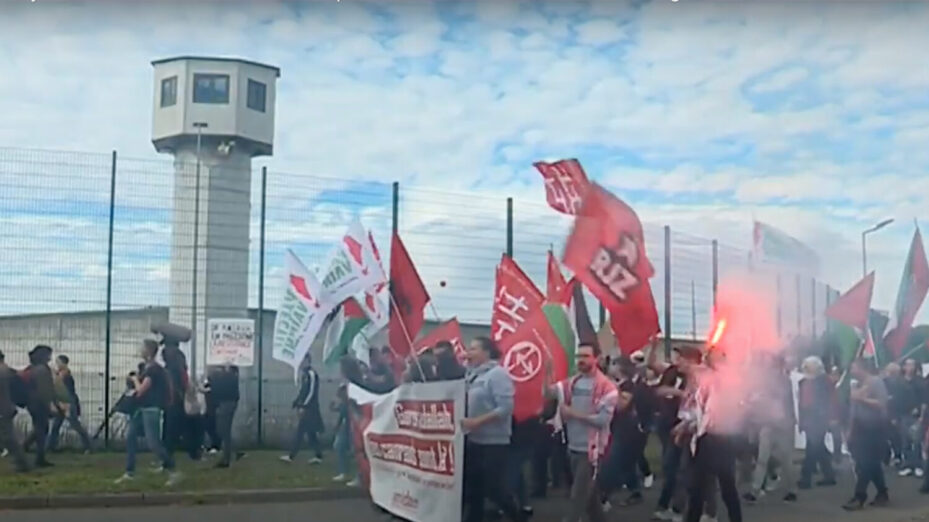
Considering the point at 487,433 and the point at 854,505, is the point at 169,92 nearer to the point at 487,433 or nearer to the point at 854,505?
the point at 487,433

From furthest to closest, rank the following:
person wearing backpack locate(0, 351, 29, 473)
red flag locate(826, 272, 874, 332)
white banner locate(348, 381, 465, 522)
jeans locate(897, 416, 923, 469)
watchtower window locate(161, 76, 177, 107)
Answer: watchtower window locate(161, 76, 177, 107), jeans locate(897, 416, 923, 469), red flag locate(826, 272, 874, 332), person wearing backpack locate(0, 351, 29, 473), white banner locate(348, 381, 465, 522)

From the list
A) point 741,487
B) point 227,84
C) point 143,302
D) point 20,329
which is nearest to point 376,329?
point 143,302

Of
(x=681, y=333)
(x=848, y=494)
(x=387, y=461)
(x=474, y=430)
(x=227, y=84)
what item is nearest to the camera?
(x=474, y=430)

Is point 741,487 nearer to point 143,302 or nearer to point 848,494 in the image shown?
point 848,494

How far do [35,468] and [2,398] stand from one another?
105 centimetres

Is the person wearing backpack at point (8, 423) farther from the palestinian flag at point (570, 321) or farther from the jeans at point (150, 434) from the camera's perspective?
the palestinian flag at point (570, 321)

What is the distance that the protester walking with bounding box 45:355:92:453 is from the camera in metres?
16.3

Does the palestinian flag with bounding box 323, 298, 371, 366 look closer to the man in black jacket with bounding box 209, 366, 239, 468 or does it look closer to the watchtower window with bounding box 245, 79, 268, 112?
the man in black jacket with bounding box 209, 366, 239, 468

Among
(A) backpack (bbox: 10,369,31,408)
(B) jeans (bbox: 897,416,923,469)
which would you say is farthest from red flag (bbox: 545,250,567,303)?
(A) backpack (bbox: 10,369,31,408)

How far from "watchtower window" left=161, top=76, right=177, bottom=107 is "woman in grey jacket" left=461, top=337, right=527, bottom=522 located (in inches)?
610

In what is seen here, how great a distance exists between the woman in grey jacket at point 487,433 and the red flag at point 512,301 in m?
2.20

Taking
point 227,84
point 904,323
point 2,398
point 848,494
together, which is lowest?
point 848,494

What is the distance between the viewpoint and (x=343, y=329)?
1733 centimetres

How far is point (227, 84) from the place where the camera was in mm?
25125
